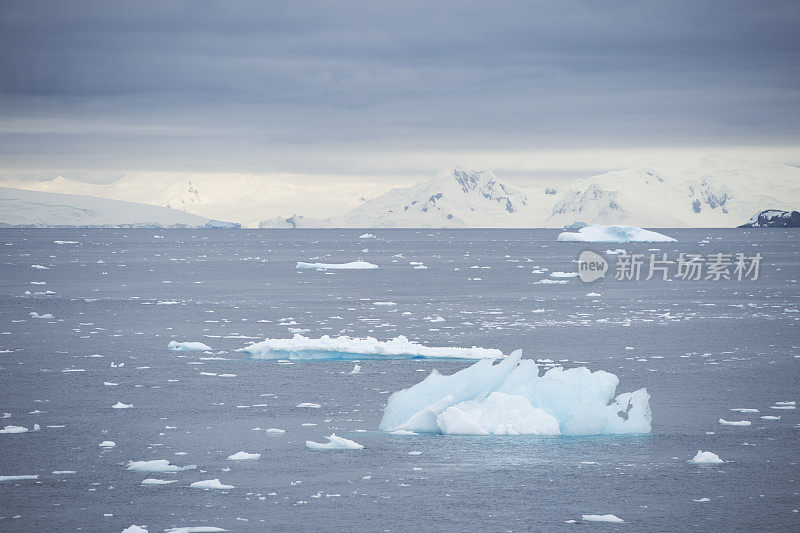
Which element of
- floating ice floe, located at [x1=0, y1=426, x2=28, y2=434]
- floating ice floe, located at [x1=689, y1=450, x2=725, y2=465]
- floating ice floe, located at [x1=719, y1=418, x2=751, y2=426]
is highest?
floating ice floe, located at [x1=719, y1=418, x2=751, y2=426]

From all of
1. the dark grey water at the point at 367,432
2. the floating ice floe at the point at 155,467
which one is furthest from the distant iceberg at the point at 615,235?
the floating ice floe at the point at 155,467

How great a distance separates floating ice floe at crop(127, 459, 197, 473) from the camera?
42.9 feet

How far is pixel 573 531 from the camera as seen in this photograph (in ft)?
35.7

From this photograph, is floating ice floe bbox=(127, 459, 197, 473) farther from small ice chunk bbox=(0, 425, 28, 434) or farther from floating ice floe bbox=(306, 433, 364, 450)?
small ice chunk bbox=(0, 425, 28, 434)

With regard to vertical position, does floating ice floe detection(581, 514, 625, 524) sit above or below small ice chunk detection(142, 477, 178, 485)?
above

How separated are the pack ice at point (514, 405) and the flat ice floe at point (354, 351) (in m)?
6.28

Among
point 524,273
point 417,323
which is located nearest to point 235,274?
point 524,273

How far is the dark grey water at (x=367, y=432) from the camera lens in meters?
11.5

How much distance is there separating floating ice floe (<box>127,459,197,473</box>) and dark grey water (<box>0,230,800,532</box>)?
25cm

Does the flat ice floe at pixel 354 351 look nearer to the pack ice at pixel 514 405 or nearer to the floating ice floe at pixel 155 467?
the pack ice at pixel 514 405

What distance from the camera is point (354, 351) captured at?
2286cm

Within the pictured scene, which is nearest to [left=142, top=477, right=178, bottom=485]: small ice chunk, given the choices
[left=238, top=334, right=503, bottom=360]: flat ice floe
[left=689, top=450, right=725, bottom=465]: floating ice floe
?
[left=689, top=450, right=725, bottom=465]: floating ice floe

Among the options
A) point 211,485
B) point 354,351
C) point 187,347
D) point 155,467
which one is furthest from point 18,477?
point 187,347

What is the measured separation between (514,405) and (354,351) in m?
7.73
